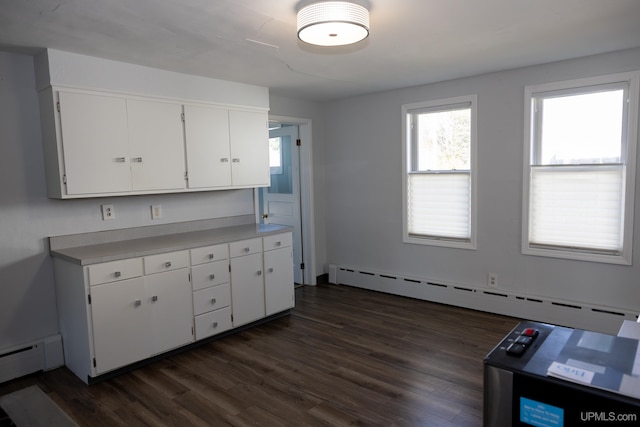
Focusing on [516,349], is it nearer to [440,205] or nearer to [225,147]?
[225,147]

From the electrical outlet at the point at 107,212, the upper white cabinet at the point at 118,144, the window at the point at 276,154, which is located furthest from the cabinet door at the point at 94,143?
the window at the point at 276,154

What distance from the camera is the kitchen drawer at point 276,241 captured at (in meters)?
4.01

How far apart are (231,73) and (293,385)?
8.57ft

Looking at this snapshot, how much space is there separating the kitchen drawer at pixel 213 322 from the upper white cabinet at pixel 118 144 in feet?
3.73

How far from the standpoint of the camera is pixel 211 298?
3.57 metres

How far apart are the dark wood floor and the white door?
1.43m

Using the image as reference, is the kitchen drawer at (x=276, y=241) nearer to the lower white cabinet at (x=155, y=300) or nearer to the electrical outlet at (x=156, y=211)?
the lower white cabinet at (x=155, y=300)

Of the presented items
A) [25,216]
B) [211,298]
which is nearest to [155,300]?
[211,298]

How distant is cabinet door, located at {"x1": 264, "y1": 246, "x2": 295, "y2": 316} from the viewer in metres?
4.04

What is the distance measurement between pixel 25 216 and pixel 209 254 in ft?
4.44

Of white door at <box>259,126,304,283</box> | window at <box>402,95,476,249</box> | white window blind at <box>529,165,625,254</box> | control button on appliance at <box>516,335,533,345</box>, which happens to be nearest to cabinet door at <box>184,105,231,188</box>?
white door at <box>259,126,304,283</box>

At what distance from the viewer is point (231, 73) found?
367 centimetres

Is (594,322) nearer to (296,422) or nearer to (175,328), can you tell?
(296,422)


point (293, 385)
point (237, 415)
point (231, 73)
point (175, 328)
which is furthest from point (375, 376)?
point (231, 73)
